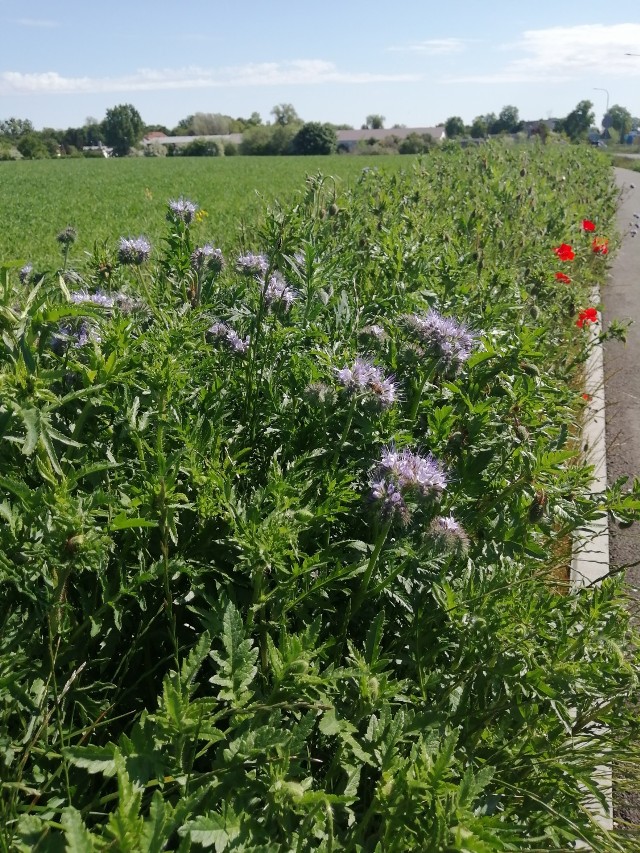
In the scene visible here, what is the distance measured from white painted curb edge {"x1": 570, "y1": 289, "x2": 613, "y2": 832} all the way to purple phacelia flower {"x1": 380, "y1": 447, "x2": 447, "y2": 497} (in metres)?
0.57

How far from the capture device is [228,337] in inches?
125

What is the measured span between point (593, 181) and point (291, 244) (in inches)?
548

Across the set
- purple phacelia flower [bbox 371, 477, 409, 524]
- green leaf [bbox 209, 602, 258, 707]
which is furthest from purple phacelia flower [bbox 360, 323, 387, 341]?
green leaf [bbox 209, 602, 258, 707]

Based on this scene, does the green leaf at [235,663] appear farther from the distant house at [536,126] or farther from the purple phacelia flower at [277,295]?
the distant house at [536,126]

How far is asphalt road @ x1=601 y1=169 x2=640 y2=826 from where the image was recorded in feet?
9.76

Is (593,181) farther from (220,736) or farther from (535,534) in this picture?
(220,736)

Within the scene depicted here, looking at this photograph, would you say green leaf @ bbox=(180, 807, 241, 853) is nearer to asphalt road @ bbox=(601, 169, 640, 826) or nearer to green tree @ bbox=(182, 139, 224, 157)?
asphalt road @ bbox=(601, 169, 640, 826)

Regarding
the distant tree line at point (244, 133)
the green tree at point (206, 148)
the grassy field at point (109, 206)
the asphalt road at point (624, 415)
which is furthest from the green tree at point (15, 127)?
the asphalt road at point (624, 415)

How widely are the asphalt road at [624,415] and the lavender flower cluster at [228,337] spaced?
69.6 inches

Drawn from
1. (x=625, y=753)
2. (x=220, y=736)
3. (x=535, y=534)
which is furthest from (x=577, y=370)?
(x=220, y=736)

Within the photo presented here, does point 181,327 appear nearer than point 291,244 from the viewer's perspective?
Yes

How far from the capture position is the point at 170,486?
2033 mm

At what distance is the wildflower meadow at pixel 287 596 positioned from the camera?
1.70 metres

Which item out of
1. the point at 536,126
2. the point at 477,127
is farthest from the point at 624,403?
the point at 477,127
